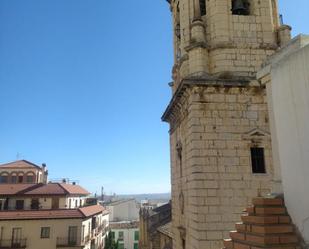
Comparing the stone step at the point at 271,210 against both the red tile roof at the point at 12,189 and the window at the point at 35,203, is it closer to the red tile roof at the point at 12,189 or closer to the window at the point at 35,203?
the window at the point at 35,203

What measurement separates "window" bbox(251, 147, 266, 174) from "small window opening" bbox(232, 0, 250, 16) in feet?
15.7

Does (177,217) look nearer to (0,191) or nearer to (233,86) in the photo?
(233,86)

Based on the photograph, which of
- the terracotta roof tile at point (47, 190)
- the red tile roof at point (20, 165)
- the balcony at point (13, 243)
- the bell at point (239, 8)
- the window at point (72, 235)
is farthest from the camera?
the red tile roof at point (20, 165)

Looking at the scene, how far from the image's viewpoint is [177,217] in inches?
447

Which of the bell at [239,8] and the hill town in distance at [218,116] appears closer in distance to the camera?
the hill town in distance at [218,116]

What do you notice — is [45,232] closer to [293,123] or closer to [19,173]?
[19,173]

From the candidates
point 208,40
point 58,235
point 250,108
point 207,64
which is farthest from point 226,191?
point 58,235

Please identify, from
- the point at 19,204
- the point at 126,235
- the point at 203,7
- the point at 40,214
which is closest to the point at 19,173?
the point at 19,204

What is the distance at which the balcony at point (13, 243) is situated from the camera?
2846 cm

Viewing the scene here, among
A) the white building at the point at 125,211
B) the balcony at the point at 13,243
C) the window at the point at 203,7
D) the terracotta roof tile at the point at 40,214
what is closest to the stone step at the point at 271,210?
the window at the point at 203,7

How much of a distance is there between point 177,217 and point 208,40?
20.4 ft

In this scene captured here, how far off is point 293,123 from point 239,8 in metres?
8.22

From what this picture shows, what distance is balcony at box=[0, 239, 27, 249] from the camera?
2846 centimetres

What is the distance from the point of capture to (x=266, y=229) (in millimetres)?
3324
